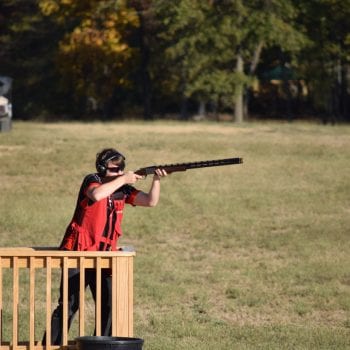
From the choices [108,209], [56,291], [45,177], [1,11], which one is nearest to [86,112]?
[1,11]

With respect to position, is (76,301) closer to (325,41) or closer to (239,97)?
(239,97)

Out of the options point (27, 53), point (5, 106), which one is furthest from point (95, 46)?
point (5, 106)

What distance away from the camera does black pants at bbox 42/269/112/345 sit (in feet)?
35.3

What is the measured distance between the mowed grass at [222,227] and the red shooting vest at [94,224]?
2.21 m

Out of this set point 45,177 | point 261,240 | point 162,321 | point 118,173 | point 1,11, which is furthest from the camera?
point 1,11

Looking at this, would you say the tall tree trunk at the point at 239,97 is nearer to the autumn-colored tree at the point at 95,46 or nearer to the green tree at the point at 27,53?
the autumn-colored tree at the point at 95,46

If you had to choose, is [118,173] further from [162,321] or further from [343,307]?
[343,307]

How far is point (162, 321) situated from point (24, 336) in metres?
1.61

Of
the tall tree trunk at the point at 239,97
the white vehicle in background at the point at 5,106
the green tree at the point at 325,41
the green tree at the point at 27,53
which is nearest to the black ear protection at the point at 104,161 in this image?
the white vehicle in background at the point at 5,106

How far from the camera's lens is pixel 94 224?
35.9ft

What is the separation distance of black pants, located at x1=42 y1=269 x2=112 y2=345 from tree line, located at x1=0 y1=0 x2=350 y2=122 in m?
46.3

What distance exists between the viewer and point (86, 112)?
251 feet

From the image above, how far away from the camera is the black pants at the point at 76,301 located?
35.3 ft

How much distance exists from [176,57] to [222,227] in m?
39.4
